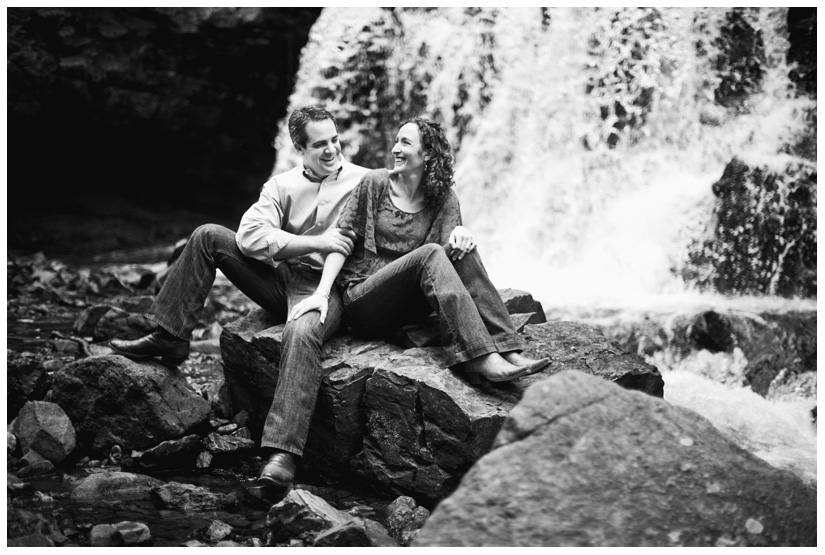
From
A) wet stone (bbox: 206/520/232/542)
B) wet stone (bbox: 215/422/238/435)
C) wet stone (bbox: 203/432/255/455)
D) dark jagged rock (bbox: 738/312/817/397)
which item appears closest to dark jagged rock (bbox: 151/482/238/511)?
wet stone (bbox: 206/520/232/542)

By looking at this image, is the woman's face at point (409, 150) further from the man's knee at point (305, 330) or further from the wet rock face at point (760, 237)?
the wet rock face at point (760, 237)

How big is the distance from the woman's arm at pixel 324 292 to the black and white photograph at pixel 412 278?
2 centimetres

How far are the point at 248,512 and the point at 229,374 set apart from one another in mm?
1340

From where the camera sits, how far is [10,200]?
13.2m

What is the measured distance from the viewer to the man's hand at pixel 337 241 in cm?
454

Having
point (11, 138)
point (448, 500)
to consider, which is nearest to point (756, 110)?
point (448, 500)

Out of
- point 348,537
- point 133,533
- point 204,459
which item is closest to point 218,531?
point 133,533

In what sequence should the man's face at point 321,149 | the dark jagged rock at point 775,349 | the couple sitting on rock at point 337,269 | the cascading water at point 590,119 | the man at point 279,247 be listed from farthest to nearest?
the cascading water at point 590,119 → the dark jagged rock at point 775,349 → the man's face at point 321,149 → the man at point 279,247 → the couple sitting on rock at point 337,269

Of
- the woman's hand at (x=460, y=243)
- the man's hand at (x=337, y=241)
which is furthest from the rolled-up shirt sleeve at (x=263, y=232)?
the woman's hand at (x=460, y=243)

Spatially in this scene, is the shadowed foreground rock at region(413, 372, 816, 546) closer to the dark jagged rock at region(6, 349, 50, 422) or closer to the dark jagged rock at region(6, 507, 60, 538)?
the dark jagged rock at region(6, 507, 60, 538)

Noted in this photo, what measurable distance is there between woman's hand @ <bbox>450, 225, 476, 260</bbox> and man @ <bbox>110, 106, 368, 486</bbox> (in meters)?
0.60

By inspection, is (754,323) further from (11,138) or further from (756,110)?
(11,138)

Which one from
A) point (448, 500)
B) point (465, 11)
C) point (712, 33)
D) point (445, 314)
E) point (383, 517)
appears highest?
point (465, 11)

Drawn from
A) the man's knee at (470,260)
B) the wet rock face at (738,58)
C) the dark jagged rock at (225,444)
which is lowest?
the dark jagged rock at (225,444)
